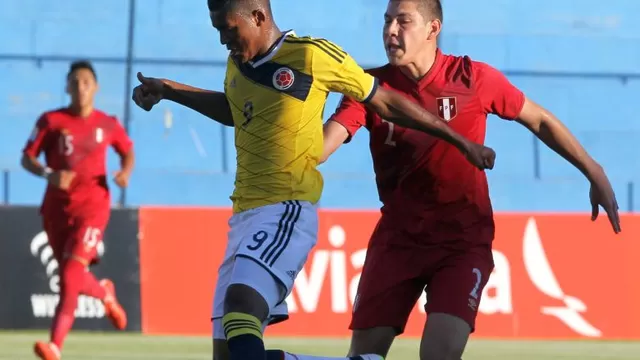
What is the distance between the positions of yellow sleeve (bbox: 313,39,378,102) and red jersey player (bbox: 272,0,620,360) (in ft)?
1.93

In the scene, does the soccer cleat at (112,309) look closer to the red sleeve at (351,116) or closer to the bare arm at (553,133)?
the red sleeve at (351,116)

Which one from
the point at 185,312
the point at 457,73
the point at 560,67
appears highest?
the point at 560,67

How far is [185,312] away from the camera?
13.8m

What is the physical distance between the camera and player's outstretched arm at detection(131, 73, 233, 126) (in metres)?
6.07

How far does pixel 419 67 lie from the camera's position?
6352mm

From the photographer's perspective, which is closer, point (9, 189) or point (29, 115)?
point (9, 189)

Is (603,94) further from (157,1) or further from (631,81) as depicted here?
(157,1)

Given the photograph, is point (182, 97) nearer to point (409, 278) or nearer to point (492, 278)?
point (409, 278)

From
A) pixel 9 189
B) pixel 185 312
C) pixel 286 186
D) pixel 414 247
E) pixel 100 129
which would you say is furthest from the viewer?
pixel 9 189

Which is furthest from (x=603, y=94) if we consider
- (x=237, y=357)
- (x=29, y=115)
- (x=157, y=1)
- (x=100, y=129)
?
(x=237, y=357)

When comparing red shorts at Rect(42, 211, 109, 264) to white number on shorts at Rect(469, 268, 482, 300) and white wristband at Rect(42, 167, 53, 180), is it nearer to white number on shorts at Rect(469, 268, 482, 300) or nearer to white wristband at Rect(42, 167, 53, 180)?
white wristband at Rect(42, 167, 53, 180)

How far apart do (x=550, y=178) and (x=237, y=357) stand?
14.9m

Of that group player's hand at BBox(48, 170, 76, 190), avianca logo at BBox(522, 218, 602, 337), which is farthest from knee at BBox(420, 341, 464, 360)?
avianca logo at BBox(522, 218, 602, 337)

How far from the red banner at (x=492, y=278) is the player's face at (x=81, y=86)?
94.0 inches
